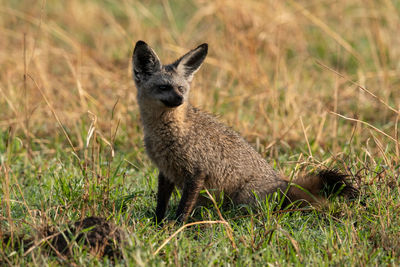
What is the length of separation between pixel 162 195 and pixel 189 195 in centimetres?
28

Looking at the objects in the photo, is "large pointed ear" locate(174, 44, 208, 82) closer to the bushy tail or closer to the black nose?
the black nose

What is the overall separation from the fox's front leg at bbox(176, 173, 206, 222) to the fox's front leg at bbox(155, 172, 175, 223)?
0.16 m

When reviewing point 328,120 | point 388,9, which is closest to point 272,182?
point 328,120

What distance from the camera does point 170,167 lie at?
15.1 ft

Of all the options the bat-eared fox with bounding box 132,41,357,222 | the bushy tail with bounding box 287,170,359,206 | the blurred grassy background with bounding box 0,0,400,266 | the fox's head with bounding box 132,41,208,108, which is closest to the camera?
the bushy tail with bounding box 287,170,359,206

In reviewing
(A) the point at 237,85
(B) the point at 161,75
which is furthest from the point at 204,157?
(A) the point at 237,85

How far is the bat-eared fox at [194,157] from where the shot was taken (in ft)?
14.8

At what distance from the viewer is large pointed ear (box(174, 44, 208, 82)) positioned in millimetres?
4879

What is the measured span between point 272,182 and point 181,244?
4.50 feet

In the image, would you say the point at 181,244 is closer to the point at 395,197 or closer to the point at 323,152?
the point at 395,197

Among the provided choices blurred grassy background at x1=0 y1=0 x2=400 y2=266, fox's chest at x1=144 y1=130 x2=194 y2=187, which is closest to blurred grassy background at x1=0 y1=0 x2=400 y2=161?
blurred grassy background at x1=0 y1=0 x2=400 y2=266

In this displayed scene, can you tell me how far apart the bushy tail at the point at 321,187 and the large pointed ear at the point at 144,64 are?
62.8 inches

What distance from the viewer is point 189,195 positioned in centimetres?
448

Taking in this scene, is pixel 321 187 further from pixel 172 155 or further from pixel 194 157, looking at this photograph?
pixel 172 155
